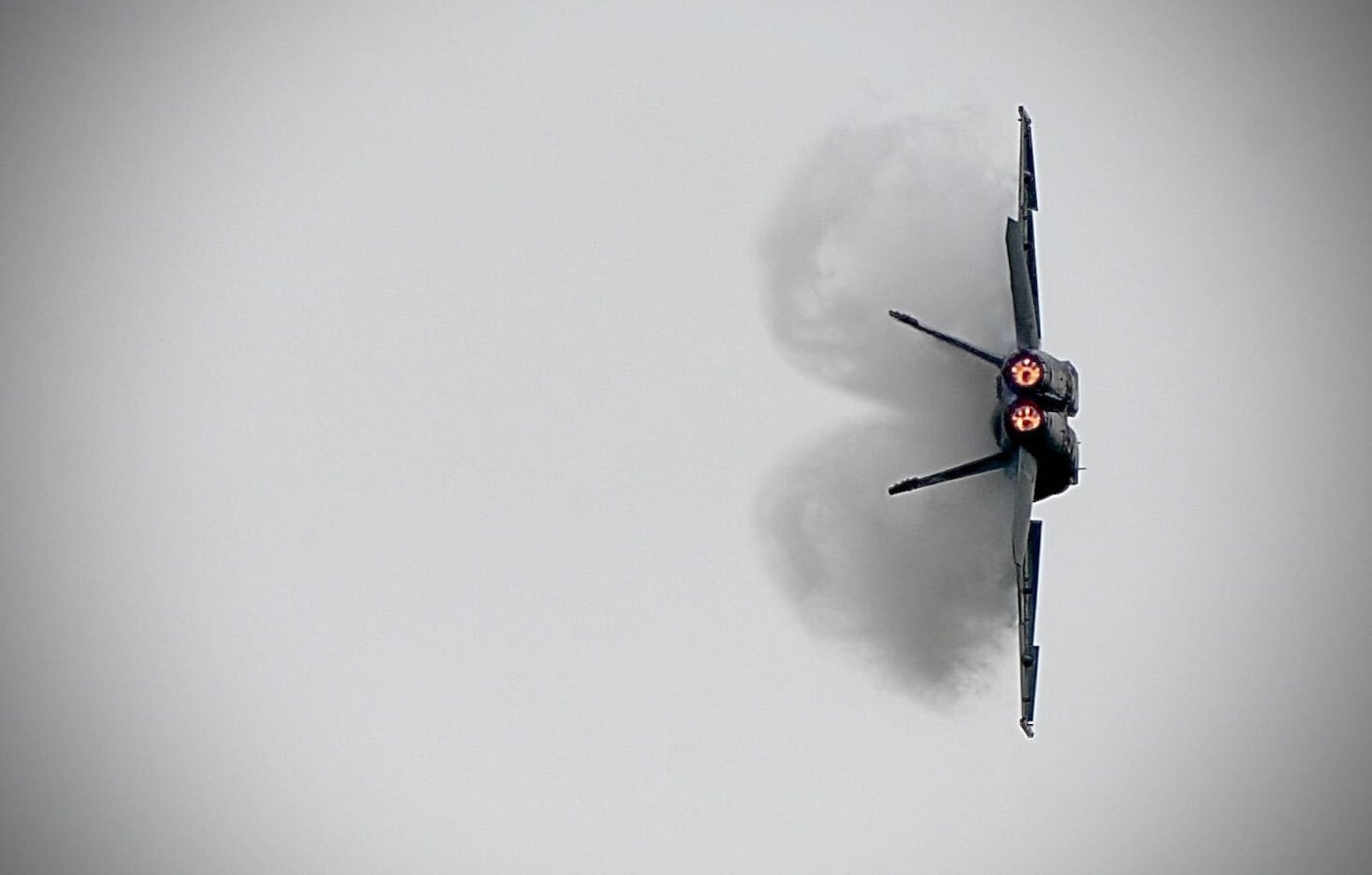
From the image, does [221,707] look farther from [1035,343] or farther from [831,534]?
[1035,343]

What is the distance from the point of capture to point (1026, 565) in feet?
75.8

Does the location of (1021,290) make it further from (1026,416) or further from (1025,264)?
(1026,416)

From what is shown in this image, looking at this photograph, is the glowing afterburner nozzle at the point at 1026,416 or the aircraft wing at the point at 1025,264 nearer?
the glowing afterburner nozzle at the point at 1026,416

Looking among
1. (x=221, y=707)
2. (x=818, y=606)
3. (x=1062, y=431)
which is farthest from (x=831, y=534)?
(x=221, y=707)

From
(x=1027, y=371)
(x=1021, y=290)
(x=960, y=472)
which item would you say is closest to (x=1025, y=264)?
(x=1021, y=290)

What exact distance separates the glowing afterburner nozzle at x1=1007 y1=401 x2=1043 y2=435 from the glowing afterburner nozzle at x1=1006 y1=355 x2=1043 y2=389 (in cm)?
62

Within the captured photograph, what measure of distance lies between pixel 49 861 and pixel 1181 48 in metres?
102

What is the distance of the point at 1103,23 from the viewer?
3403 inches

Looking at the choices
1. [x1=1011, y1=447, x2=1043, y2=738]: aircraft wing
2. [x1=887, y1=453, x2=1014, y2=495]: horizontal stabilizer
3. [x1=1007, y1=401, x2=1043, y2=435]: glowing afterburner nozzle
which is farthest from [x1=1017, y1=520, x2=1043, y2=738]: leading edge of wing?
[x1=1007, y1=401, x2=1043, y2=435]: glowing afterburner nozzle

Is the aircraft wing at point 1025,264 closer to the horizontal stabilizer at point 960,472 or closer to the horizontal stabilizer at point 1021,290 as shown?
the horizontal stabilizer at point 1021,290

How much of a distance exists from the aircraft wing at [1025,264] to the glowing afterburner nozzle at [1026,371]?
2.19 meters

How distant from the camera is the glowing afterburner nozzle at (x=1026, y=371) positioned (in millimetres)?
20656

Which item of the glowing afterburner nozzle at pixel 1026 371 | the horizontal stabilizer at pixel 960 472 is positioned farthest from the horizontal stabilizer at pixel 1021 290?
the horizontal stabilizer at pixel 960 472

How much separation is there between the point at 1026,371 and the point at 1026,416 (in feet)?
3.31
